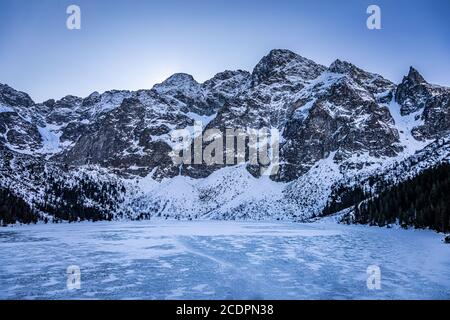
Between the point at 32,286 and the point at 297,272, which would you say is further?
the point at 297,272

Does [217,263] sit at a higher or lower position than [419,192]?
lower

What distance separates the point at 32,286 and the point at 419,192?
111288 millimetres

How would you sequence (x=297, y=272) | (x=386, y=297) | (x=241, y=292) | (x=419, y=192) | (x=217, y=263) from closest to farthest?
(x=386, y=297) → (x=241, y=292) → (x=297, y=272) → (x=217, y=263) → (x=419, y=192)

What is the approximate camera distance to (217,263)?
3475cm

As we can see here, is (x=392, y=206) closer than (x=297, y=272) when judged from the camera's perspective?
No
